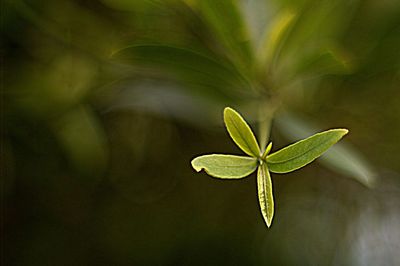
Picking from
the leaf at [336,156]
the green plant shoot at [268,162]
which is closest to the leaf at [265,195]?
the green plant shoot at [268,162]

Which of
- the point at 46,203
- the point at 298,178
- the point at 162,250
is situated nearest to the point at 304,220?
the point at 298,178

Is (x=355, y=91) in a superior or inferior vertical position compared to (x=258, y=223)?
superior

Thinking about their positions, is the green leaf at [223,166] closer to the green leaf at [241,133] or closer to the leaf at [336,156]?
the green leaf at [241,133]

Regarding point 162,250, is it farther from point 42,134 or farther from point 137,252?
point 42,134

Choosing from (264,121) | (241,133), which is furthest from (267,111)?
(241,133)

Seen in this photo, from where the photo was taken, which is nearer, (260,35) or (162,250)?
(260,35)
